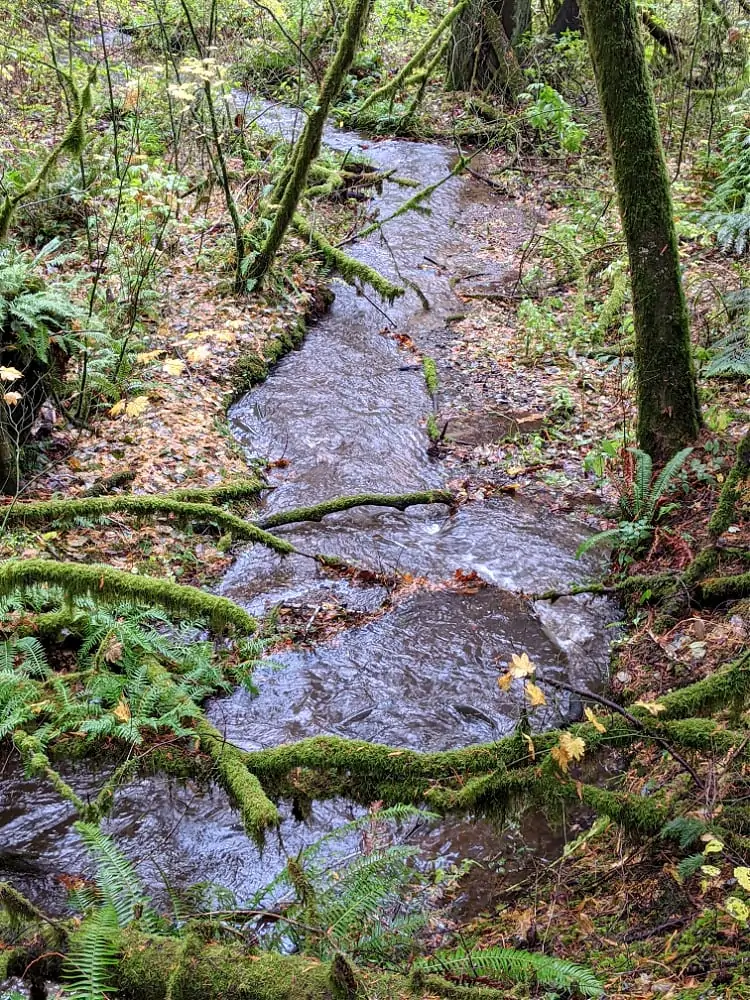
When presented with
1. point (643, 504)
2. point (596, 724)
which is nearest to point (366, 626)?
point (643, 504)

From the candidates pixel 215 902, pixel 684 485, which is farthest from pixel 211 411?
pixel 215 902

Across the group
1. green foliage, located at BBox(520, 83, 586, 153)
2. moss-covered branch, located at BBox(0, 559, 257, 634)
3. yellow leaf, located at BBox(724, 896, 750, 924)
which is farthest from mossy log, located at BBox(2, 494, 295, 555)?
green foliage, located at BBox(520, 83, 586, 153)

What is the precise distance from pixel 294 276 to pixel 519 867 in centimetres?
922

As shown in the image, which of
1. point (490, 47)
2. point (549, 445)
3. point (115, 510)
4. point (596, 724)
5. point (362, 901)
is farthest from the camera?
point (490, 47)

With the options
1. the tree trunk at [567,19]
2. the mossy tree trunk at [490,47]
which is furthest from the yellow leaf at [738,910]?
the tree trunk at [567,19]

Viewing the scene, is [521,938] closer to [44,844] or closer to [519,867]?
[519,867]

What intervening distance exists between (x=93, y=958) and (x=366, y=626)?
143 inches

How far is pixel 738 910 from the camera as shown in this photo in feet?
9.32

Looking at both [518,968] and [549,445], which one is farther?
[549,445]

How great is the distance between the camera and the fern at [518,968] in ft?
9.00

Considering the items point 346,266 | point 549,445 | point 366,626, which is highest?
point 346,266

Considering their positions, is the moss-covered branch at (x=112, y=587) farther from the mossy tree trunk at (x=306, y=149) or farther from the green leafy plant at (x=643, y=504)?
the mossy tree trunk at (x=306, y=149)

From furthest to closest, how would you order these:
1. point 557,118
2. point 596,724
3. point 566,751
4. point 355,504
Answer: point 557,118, point 355,504, point 596,724, point 566,751

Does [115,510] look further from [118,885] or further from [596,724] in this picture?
[596,724]
